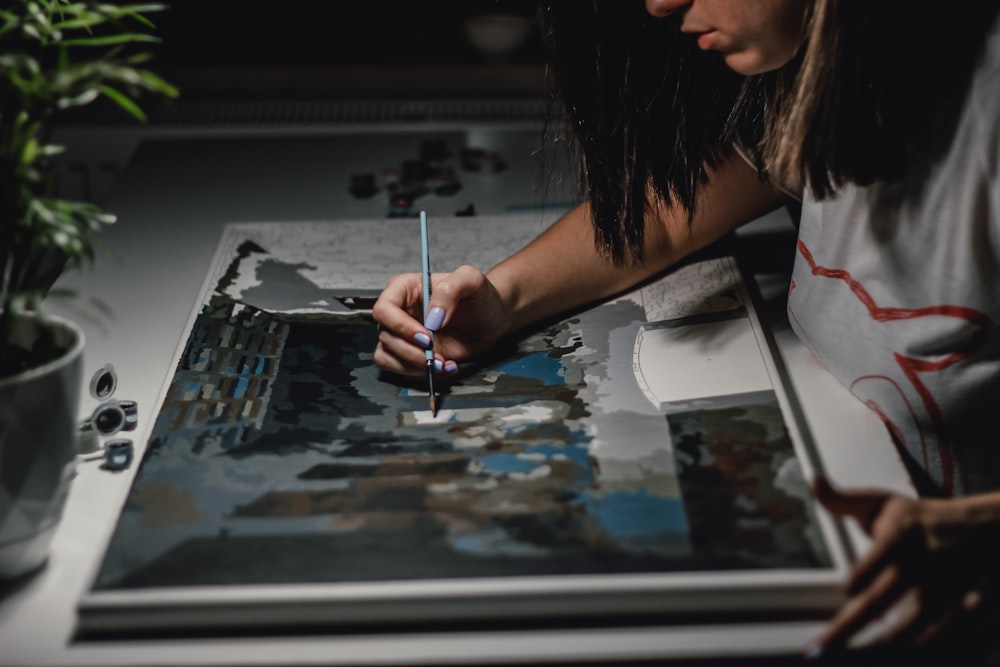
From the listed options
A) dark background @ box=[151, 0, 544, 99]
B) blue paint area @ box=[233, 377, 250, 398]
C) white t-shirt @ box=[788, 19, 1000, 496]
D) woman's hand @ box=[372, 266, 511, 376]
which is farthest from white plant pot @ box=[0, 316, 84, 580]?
dark background @ box=[151, 0, 544, 99]

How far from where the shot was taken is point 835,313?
2.96 ft

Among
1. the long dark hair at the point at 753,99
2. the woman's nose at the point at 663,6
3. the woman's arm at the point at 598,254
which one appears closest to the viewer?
the long dark hair at the point at 753,99

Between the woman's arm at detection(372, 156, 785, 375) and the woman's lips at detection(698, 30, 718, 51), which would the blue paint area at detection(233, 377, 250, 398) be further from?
the woman's lips at detection(698, 30, 718, 51)

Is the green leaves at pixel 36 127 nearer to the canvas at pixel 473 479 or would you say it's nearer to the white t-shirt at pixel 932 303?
the canvas at pixel 473 479

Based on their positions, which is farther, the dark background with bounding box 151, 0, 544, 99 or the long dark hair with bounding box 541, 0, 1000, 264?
the dark background with bounding box 151, 0, 544, 99

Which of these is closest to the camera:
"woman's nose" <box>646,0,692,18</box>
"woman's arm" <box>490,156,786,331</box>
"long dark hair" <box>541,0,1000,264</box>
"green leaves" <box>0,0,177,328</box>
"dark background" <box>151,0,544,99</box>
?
"green leaves" <box>0,0,177,328</box>

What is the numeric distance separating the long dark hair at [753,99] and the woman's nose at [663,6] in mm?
70

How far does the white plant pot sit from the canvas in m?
0.06

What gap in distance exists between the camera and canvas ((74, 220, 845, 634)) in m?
0.63

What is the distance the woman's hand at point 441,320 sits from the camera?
2.99 ft

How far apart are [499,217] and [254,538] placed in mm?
699

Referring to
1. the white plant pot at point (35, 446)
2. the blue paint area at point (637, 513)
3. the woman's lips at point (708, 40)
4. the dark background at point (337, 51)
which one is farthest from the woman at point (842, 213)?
the dark background at point (337, 51)

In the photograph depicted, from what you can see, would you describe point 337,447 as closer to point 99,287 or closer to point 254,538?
point 254,538

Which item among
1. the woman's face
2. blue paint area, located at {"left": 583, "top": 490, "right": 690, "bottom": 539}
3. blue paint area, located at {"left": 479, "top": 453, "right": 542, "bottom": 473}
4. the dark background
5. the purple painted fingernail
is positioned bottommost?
blue paint area, located at {"left": 583, "top": 490, "right": 690, "bottom": 539}
